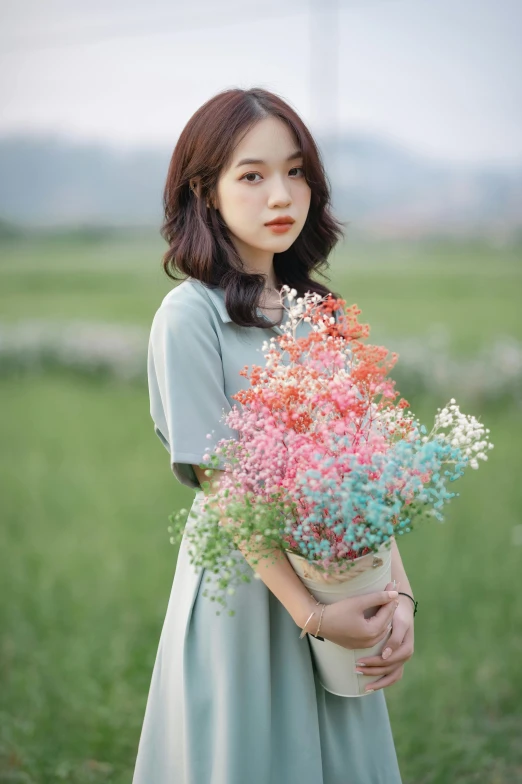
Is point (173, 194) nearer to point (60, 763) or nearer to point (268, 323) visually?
point (268, 323)

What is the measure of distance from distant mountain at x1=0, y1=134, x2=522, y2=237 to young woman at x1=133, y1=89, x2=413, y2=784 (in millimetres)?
2742

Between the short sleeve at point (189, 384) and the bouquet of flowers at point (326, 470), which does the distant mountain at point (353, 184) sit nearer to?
the short sleeve at point (189, 384)

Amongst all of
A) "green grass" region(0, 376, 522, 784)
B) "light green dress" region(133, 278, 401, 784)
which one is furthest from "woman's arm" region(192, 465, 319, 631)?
"green grass" region(0, 376, 522, 784)

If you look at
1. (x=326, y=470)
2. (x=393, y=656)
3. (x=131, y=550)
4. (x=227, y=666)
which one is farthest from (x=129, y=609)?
(x=326, y=470)

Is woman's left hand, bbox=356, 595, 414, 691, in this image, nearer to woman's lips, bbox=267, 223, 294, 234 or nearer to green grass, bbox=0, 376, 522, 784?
woman's lips, bbox=267, 223, 294, 234

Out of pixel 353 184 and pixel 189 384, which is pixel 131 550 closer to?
pixel 353 184

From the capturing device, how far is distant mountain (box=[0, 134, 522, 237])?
452cm

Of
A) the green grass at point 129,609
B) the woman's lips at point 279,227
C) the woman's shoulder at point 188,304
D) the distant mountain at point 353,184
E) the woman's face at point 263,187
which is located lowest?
the green grass at point 129,609

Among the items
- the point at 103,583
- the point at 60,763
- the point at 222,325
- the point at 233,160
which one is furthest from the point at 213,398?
the point at 103,583

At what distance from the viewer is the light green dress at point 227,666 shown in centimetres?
141

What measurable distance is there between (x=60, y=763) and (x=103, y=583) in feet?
3.79

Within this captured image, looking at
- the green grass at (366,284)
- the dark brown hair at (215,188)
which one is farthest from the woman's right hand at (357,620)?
the green grass at (366,284)

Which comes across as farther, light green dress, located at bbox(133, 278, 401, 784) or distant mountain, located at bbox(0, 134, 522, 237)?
distant mountain, located at bbox(0, 134, 522, 237)

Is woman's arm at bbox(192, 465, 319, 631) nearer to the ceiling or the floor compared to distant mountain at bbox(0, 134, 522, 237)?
nearer to the floor
